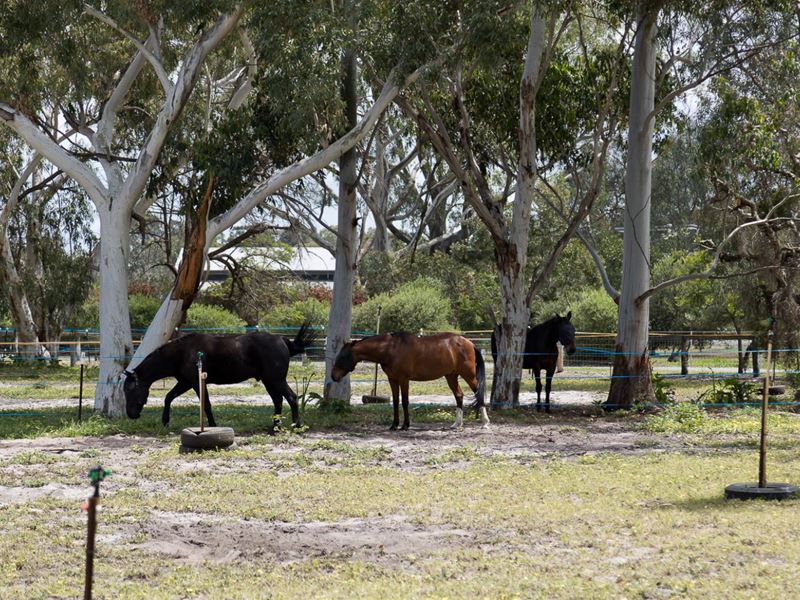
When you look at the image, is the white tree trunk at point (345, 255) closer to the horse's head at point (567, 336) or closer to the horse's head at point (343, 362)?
the horse's head at point (567, 336)

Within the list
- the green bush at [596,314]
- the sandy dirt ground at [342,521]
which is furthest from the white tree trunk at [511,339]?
the green bush at [596,314]

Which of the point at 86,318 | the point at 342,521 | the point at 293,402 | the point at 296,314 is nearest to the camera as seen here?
the point at 342,521

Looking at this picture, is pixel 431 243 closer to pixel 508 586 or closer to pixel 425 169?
pixel 425 169

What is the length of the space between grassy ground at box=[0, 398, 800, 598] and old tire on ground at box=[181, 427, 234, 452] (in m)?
0.23

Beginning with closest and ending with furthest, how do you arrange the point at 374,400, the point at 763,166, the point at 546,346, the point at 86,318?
the point at 546,346 → the point at 374,400 → the point at 763,166 → the point at 86,318

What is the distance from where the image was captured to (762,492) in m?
10.2

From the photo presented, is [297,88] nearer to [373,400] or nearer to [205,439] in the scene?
[373,400]

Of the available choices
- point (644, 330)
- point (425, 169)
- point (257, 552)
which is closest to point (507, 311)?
point (644, 330)

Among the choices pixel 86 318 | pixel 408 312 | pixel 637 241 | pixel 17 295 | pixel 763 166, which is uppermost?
pixel 763 166

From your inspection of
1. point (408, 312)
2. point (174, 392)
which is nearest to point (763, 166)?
point (174, 392)

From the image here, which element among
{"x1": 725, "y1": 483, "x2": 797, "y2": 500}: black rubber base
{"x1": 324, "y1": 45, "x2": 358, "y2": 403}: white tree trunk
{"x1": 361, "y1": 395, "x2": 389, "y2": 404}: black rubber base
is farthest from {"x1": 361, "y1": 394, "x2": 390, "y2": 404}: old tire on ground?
{"x1": 725, "y1": 483, "x2": 797, "y2": 500}: black rubber base

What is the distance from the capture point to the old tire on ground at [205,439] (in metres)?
13.9

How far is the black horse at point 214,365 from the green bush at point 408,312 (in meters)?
21.6

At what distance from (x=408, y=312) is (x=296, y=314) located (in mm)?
5404
